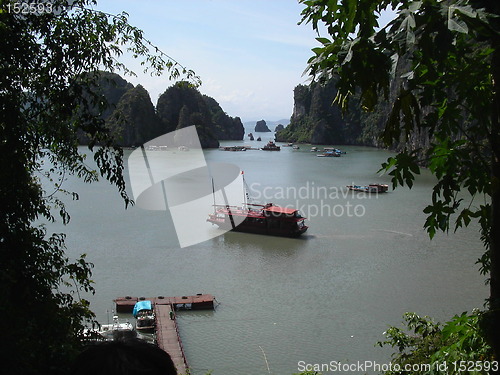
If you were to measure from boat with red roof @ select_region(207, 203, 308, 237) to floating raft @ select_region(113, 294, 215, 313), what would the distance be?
464cm

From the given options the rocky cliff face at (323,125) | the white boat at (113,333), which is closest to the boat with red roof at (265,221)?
the white boat at (113,333)

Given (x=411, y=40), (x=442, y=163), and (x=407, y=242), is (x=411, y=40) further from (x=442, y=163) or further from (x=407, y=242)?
(x=407, y=242)

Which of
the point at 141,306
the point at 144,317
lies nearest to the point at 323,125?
the point at 141,306

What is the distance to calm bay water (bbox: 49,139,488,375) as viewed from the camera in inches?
251

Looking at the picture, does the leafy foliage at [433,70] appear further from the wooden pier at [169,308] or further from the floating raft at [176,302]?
the floating raft at [176,302]

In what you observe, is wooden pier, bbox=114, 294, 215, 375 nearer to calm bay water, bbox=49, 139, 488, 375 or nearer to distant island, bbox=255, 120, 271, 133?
calm bay water, bbox=49, 139, 488, 375

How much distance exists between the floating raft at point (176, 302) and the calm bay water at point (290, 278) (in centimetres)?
16

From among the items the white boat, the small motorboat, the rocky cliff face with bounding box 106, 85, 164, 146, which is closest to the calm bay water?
the small motorboat

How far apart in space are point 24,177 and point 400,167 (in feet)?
5.37

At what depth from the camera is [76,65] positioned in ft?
7.30

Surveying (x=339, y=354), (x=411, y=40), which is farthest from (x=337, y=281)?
(x=411, y=40)

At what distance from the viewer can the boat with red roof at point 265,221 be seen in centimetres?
1210

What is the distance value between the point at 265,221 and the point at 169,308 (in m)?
5.43

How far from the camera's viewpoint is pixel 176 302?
25.0ft
